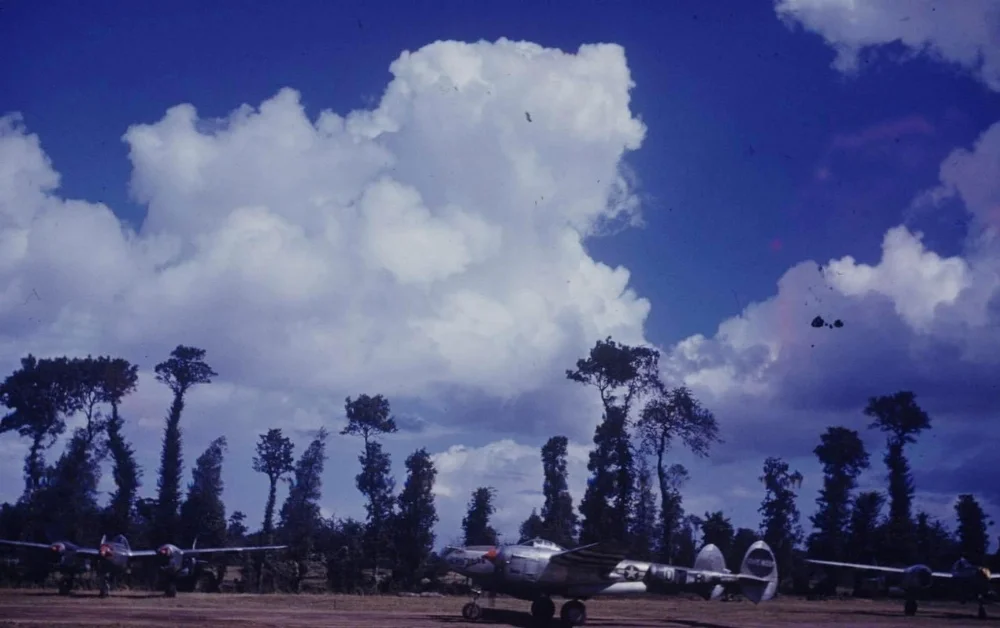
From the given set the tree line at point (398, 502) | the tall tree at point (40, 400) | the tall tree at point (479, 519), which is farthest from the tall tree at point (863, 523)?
the tall tree at point (40, 400)

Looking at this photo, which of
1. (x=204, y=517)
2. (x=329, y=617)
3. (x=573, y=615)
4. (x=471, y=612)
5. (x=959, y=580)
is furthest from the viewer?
(x=204, y=517)

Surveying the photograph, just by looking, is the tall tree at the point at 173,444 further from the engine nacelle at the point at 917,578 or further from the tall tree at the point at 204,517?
the engine nacelle at the point at 917,578

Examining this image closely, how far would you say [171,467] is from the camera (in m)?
65.8

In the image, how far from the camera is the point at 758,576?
110 feet

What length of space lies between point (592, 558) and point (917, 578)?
1035 inches

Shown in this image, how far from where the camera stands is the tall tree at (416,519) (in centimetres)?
5956

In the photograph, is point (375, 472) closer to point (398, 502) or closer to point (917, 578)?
point (398, 502)

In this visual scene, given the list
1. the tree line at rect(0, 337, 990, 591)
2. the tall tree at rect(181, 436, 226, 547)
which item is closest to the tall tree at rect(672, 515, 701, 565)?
the tree line at rect(0, 337, 990, 591)

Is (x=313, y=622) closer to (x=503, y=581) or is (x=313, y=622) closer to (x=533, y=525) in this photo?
(x=503, y=581)

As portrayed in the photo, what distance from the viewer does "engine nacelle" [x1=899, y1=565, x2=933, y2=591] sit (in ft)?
136

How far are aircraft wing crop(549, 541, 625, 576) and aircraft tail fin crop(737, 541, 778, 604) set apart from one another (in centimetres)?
967

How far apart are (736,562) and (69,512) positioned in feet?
187

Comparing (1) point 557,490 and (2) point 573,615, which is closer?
(2) point 573,615

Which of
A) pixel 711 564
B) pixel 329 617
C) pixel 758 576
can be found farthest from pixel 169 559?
pixel 758 576
